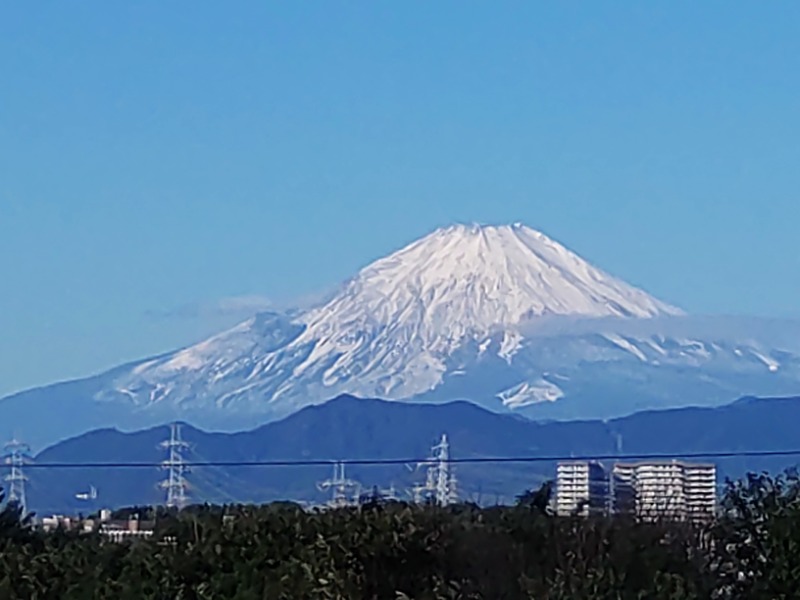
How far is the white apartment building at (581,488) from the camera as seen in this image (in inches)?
820

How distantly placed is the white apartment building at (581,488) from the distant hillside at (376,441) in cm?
3073

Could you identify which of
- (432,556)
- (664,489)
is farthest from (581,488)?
(432,556)

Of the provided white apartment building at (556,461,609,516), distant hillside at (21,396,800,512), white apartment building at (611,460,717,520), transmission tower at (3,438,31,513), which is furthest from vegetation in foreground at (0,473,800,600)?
distant hillside at (21,396,800,512)

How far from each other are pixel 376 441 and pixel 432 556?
101 meters

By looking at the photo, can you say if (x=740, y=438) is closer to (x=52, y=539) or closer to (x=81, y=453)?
(x=81, y=453)

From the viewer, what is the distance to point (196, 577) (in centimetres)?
2236

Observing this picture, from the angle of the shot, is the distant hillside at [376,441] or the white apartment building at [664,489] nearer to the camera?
the white apartment building at [664,489]

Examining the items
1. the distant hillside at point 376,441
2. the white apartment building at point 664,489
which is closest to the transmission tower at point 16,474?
the distant hillside at point 376,441

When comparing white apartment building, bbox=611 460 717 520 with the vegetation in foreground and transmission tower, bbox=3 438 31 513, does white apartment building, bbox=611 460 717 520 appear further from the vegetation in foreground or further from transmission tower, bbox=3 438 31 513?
transmission tower, bbox=3 438 31 513

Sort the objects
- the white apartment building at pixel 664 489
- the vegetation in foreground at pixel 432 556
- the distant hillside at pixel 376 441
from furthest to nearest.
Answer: the distant hillside at pixel 376 441
the white apartment building at pixel 664 489
the vegetation in foreground at pixel 432 556

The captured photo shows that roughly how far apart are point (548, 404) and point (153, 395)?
41484 millimetres

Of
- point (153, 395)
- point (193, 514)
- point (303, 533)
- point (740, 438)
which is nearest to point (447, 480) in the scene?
point (193, 514)

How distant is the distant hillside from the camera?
247 ft

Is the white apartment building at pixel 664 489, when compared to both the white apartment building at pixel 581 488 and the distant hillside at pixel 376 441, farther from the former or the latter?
the distant hillside at pixel 376 441
